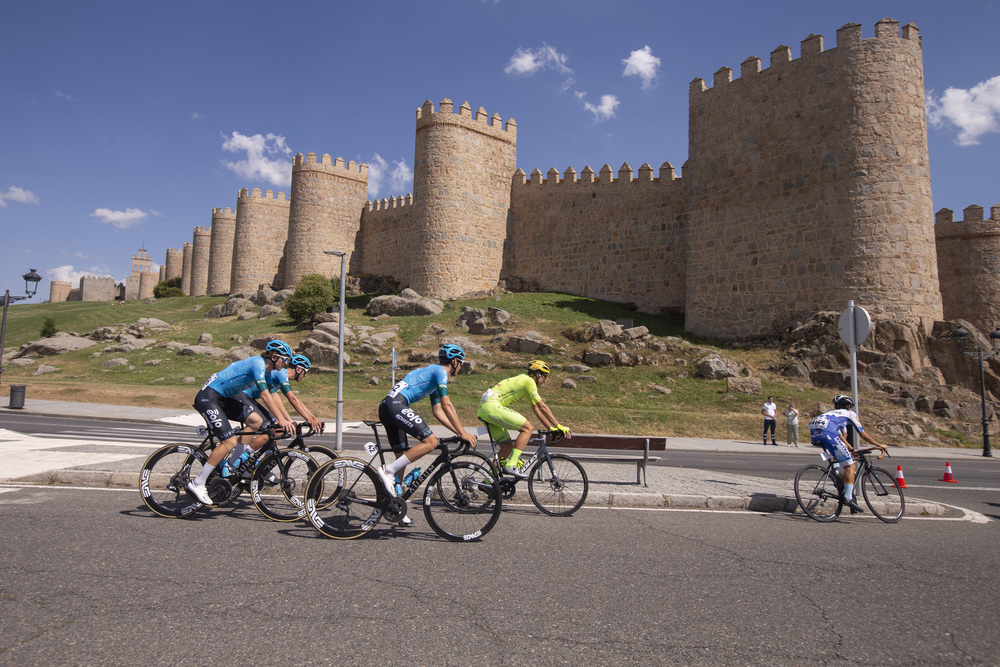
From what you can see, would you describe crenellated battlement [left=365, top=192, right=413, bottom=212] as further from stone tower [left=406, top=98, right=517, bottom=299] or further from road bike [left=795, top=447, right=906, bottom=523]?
road bike [left=795, top=447, right=906, bottom=523]

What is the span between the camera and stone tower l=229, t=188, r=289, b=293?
49656 millimetres

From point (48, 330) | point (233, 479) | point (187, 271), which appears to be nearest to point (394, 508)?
point (233, 479)

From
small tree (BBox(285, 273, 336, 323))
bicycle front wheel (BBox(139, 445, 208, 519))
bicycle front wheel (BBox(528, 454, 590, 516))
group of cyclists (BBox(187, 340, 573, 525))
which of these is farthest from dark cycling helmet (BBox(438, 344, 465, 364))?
small tree (BBox(285, 273, 336, 323))

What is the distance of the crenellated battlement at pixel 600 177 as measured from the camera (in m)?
32.7

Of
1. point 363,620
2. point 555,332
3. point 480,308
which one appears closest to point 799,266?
point 555,332

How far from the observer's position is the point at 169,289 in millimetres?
71062

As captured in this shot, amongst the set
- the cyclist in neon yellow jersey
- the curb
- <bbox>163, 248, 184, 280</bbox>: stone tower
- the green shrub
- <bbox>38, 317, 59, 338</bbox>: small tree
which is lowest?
the curb

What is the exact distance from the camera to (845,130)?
23.8 meters

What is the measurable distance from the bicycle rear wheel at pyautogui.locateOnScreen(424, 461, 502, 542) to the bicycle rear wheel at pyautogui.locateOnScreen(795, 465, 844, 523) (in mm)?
4000

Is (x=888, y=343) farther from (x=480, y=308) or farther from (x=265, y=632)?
(x=265, y=632)

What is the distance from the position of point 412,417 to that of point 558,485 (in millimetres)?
2239

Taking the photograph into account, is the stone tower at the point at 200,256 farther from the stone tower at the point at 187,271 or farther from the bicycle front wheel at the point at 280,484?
the bicycle front wheel at the point at 280,484

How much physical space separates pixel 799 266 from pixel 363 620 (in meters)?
25.4

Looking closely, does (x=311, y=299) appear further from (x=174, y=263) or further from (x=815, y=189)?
(x=174, y=263)
